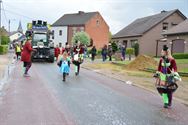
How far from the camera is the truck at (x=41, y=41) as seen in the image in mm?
34000

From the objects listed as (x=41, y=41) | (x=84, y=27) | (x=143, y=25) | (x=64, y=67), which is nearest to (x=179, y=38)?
(x=41, y=41)

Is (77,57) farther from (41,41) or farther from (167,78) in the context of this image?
(41,41)

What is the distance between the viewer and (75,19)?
86.7 meters

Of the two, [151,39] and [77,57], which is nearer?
[77,57]

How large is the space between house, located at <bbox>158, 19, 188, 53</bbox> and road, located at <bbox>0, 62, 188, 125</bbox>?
2893 centimetres

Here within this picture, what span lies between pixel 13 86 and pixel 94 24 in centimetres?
6980

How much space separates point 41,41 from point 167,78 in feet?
80.3

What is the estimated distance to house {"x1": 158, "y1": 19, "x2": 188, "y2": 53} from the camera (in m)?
43.5

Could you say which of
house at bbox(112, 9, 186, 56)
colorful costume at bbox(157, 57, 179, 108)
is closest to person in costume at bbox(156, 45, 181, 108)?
colorful costume at bbox(157, 57, 179, 108)

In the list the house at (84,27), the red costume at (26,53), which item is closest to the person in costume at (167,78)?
the red costume at (26,53)

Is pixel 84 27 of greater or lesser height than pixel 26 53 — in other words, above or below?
above

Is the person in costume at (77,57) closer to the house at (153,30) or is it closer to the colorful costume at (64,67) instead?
the colorful costume at (64,67)

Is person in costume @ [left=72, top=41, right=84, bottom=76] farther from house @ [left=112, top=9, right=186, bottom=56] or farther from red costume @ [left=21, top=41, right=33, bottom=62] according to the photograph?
house @ [left=112, top=9, right=186, bottom=56]

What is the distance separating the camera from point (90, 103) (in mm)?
11578
